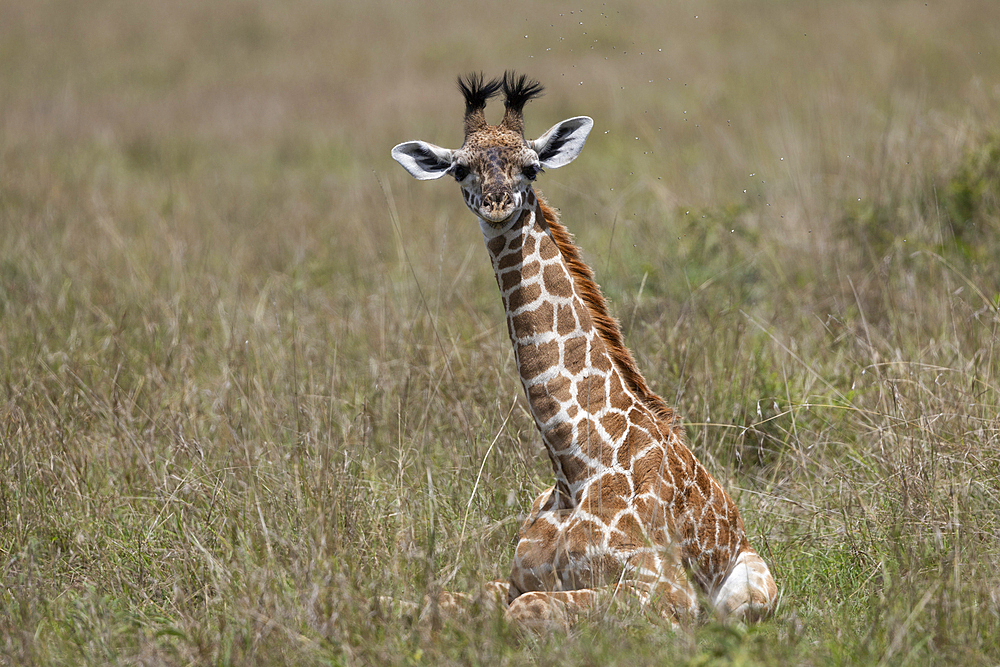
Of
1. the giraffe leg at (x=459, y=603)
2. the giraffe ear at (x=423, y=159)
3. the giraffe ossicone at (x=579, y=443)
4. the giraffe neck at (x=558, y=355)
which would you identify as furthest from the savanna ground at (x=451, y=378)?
the giraffe ear at (x=423, y=159)

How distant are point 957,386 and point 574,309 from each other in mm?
2408

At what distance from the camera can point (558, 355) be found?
3953 mm

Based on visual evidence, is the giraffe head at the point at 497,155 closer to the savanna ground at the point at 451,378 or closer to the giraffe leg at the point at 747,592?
the savanna ground at the point at 451,378

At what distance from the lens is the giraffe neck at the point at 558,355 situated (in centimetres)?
388

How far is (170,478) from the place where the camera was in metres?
4.95

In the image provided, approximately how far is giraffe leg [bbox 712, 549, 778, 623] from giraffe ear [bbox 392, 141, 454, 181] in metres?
2.11

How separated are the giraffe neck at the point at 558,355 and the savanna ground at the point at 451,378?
0.61 metres

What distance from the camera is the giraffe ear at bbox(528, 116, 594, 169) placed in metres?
4.11

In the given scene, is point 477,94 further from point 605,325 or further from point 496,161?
point 605,325

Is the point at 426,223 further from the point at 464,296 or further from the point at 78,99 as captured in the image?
the point at 78,99

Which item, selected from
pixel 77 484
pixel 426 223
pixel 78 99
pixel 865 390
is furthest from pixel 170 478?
pixel 78 99

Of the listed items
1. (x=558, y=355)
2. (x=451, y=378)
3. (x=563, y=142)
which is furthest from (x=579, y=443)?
(x=451, y=378)

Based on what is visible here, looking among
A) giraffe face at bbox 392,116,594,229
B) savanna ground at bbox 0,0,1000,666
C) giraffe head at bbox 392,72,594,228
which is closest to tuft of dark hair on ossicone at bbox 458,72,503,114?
giraffe head at bbox 392,72,594,228

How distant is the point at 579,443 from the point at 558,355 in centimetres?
37
